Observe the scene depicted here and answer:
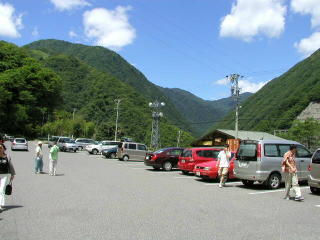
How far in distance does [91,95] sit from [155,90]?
183 ft

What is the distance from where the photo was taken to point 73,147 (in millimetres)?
43469

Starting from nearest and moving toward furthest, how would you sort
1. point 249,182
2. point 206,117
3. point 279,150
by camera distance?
point 279,150, point 249,182, point 206,117

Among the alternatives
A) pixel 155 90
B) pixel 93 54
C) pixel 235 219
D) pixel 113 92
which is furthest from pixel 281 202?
pixel 93 54

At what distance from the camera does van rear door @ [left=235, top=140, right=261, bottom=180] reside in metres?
14.1

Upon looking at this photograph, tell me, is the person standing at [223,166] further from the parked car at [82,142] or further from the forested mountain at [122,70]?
the forested mountain at [122,70]

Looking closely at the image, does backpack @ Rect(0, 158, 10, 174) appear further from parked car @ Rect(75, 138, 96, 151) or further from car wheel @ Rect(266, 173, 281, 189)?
parked car @ Rect(75, 138, 96, 151)

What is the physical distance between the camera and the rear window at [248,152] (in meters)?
14.3

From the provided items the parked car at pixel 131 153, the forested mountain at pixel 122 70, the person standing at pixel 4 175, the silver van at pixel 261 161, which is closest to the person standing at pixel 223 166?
the silver van at pixel 261 161

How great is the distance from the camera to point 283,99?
113 meters

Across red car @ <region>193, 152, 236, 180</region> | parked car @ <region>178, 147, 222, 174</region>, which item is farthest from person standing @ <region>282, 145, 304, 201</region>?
parked car @ <region>178, 147, 222, 174</region>

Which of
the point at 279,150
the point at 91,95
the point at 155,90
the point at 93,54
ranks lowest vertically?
the point at 279,150

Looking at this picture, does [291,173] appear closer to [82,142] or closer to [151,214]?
[151,214]

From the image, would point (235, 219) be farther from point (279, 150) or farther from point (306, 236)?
point (279, 150)

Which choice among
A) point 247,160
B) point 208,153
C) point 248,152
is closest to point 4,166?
point 247,160
